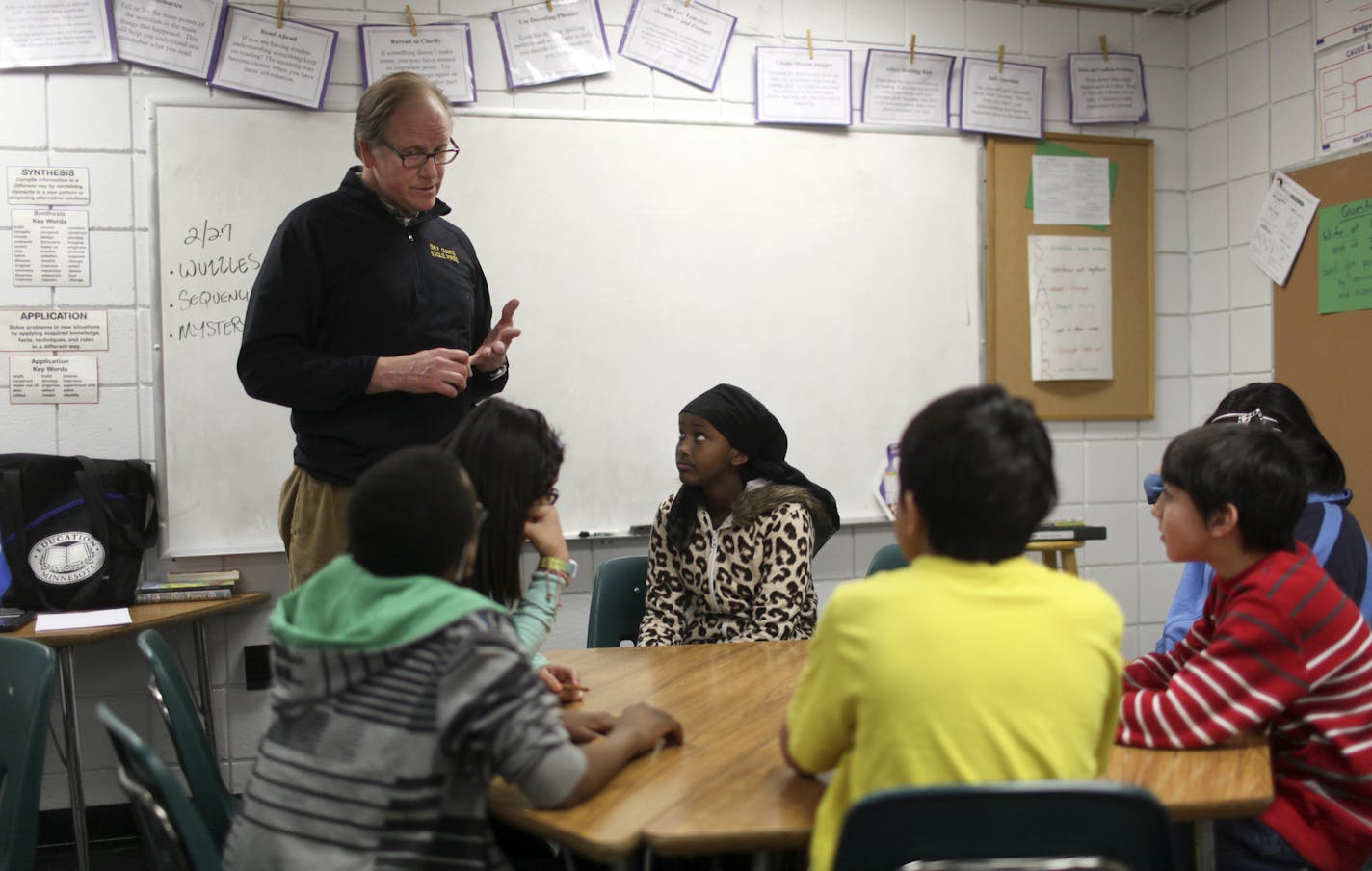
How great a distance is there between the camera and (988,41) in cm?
380

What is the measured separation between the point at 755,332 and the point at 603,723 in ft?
7.12

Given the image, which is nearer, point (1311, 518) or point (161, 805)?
point (161, 805)

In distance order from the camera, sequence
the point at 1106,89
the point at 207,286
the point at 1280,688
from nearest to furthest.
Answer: the point at 1280,688 < the point at 207,286 < the point at 1106,89

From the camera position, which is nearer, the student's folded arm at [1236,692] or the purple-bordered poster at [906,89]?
the student's folded arm at [1236,692]

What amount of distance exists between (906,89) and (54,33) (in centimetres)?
259

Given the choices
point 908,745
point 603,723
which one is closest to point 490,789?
point 603,723

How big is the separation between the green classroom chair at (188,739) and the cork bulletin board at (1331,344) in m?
3.20

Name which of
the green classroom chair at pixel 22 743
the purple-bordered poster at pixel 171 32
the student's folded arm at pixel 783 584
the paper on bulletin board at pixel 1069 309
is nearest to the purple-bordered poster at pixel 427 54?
the purple-bordered poster at pixel 171 32

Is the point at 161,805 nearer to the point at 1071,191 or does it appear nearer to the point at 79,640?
the point at 79,640

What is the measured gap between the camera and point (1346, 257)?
3361mm

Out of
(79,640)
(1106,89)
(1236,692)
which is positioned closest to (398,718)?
(1236,692)

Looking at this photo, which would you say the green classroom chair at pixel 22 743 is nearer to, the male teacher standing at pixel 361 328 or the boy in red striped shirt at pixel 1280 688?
the male teacher standing at pixel 361 328

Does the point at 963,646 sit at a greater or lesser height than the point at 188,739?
greater

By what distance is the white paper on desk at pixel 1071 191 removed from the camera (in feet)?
12.6
